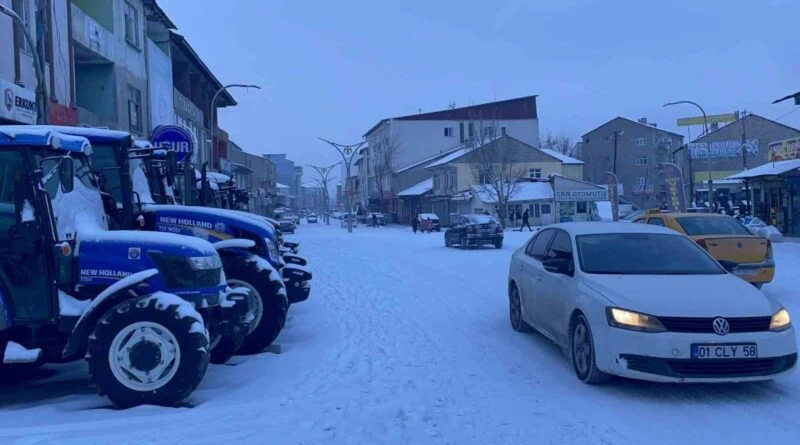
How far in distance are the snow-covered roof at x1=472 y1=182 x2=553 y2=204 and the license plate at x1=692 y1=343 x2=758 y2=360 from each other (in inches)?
2123

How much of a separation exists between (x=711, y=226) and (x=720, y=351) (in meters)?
7.83

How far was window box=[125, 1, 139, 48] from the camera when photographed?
2658 cm

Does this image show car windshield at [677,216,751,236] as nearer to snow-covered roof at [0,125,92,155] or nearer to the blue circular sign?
the blue circular sign

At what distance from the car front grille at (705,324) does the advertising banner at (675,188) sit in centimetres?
2215

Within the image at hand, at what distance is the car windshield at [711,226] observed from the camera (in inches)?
521

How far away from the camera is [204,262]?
6.80 metres

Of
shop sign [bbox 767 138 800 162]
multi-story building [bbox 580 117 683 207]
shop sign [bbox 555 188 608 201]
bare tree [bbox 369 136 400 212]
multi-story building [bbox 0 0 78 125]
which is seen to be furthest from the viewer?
bare tree [bbox 369 136 400 212]

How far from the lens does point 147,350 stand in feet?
21.1

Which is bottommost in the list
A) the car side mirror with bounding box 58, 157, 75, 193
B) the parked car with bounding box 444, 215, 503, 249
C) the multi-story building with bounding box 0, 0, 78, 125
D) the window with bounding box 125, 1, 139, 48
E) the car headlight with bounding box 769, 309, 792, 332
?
the car headlight with bounding box 769, 309, 792, 332

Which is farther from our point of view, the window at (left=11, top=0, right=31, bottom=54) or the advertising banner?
the advertising banner

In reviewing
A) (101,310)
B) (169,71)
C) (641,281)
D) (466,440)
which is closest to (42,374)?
(101,310)

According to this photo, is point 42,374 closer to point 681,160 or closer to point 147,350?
point 147,350

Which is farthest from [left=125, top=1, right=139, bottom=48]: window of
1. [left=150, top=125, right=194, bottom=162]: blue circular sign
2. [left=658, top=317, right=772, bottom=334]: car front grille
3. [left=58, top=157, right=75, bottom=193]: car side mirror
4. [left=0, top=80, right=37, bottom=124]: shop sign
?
[left=658, top=317, right=772, bottom=334]: car front grille

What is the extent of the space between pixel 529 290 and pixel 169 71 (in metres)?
27.3
